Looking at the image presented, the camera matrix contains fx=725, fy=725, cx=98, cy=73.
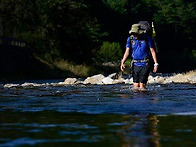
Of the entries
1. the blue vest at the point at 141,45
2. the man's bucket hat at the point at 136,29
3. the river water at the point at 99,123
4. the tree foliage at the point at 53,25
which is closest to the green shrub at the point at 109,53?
the tree foliage at the point at 53,25

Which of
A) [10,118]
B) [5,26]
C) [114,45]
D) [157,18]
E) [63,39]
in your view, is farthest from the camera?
[157,18]

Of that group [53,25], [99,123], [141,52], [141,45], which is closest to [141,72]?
[141,52]

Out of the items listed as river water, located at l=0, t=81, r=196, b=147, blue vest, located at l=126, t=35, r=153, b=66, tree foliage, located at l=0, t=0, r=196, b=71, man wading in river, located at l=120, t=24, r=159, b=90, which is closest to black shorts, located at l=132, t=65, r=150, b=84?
man wading in river, located at l=120, t=24, r=159, b=90

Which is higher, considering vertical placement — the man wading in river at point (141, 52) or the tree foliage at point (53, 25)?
the tree foliage at point (53, 25)

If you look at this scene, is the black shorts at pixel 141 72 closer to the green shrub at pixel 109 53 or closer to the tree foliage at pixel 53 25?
the tree foliage at pixel 53 25

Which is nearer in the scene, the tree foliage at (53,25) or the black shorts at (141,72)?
the black shorts at (141,72)

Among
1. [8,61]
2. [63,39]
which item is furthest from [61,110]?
[63,39]

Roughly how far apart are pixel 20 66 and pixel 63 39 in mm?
11792

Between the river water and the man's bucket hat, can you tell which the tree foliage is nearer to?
the man's bucket hat

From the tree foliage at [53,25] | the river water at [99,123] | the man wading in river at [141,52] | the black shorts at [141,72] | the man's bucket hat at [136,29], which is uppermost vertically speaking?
the tree foliage at [53,25]

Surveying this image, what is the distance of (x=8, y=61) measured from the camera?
41.9 metres

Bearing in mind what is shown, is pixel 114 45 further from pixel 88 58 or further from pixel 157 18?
pixel 157 18

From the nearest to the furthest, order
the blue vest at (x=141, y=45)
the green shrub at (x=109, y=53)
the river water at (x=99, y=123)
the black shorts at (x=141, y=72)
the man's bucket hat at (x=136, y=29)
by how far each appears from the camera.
Answer: the river water at (x=99, y=123) < the man's bucket hat at (x=136, y=29) < the blue vest at (x=141, y=45) < the black shorts at (x=141, y=72) < the green shrub at (x=109, y=53)

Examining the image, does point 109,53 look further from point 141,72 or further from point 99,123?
point 99,123
